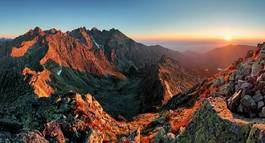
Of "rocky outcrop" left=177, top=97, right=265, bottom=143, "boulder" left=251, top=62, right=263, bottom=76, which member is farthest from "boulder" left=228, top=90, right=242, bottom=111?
"boulder" left=251, top=62, right=263, bottom=76

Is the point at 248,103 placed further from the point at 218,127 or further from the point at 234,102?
the point at 218,127

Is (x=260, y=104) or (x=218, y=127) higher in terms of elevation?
(x=260, y=104)

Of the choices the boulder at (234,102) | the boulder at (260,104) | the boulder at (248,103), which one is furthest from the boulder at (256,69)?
the boulder at (260,104)

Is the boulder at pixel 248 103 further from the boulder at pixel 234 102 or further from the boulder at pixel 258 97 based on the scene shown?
the boulder at pixel 234 102

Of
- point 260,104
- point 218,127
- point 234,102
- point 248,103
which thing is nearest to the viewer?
point 218,127

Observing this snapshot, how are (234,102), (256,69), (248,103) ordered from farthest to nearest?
1. (256,69)
2. (234,102)
3. (248,103)

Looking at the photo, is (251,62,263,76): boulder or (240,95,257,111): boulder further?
(251,62,263,76): boulder

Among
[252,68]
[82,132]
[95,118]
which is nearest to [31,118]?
[95,118]

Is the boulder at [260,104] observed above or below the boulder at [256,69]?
below

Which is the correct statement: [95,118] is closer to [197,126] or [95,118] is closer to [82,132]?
[82,132]

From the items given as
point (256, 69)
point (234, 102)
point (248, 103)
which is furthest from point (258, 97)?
point (256, 69)

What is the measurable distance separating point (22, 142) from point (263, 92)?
21002mm

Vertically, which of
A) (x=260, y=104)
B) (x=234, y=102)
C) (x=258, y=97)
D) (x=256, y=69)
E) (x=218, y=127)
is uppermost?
(x=256, y=69)

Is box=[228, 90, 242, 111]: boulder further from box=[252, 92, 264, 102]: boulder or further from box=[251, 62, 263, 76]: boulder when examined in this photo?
box=[251, 62, 263, 76]: boulder
